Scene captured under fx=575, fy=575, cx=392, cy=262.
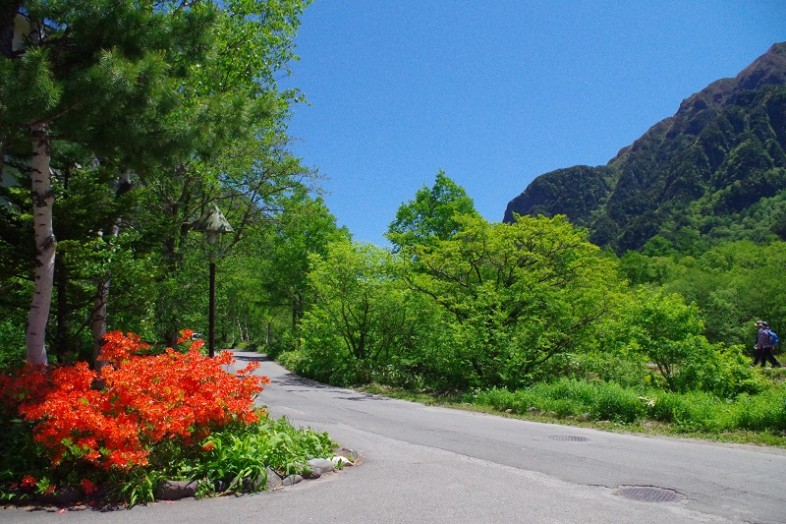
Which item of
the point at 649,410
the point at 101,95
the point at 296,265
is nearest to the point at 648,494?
the point at 649,410

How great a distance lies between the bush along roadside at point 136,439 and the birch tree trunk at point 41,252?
1.66 feet

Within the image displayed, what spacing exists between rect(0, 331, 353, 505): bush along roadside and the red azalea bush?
1 centimetres

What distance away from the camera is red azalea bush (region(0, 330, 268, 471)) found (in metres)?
5.66

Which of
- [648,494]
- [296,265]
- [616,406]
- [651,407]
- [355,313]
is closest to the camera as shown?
[648,494]

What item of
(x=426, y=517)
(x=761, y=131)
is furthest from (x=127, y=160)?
(x=761, y=131)

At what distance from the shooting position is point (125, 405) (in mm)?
6285

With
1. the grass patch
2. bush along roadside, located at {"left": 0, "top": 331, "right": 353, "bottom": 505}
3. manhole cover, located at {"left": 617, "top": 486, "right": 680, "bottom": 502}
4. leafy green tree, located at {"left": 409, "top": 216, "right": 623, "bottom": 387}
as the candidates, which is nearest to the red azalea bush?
bush along roadside, located at {"left": 0, "top": 331, "right": 353, "bottom": 505}

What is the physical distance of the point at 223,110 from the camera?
326 inches

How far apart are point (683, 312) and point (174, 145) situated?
12.3 metres

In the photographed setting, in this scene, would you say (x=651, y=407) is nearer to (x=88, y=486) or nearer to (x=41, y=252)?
(x=88, y=486)

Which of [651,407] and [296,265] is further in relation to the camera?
[296,265]

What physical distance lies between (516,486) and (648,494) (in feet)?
4.54

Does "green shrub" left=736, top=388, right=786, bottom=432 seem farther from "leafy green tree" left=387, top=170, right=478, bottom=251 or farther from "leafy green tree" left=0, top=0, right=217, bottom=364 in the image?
"leafy green tree" left=387, top=170, right=478, bottom=251

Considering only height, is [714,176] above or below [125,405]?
above
